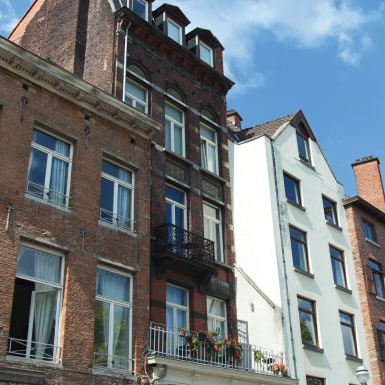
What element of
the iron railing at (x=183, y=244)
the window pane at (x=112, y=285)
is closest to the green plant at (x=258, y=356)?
the iron railing at (x=183, y=244)

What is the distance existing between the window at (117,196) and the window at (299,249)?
8677mm

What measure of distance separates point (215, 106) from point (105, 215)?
951 cm

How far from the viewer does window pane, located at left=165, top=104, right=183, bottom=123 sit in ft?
73.7

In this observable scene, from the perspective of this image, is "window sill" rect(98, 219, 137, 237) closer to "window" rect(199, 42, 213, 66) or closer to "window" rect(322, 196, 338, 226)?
"window" rect(199, 42, 213, 66)

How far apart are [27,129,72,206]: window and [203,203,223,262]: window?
692 cm

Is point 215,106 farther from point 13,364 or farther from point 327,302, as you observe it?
point 13,364

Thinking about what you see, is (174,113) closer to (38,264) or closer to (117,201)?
(117,201)

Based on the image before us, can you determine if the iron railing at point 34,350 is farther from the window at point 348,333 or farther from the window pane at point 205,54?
the window pane at point 205,54

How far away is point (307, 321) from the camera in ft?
75.6

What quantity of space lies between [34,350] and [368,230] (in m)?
20.5

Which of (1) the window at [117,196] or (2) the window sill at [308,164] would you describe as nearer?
(1) the window at [117,196]

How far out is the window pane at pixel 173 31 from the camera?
79.1 ft

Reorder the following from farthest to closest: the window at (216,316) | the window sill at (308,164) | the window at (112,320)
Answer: the window sill at (308,164) → the window at (216,316) → the window at (112,320)

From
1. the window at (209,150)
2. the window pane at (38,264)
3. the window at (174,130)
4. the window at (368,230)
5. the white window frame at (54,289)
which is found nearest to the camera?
the white window frame at (54,289)
